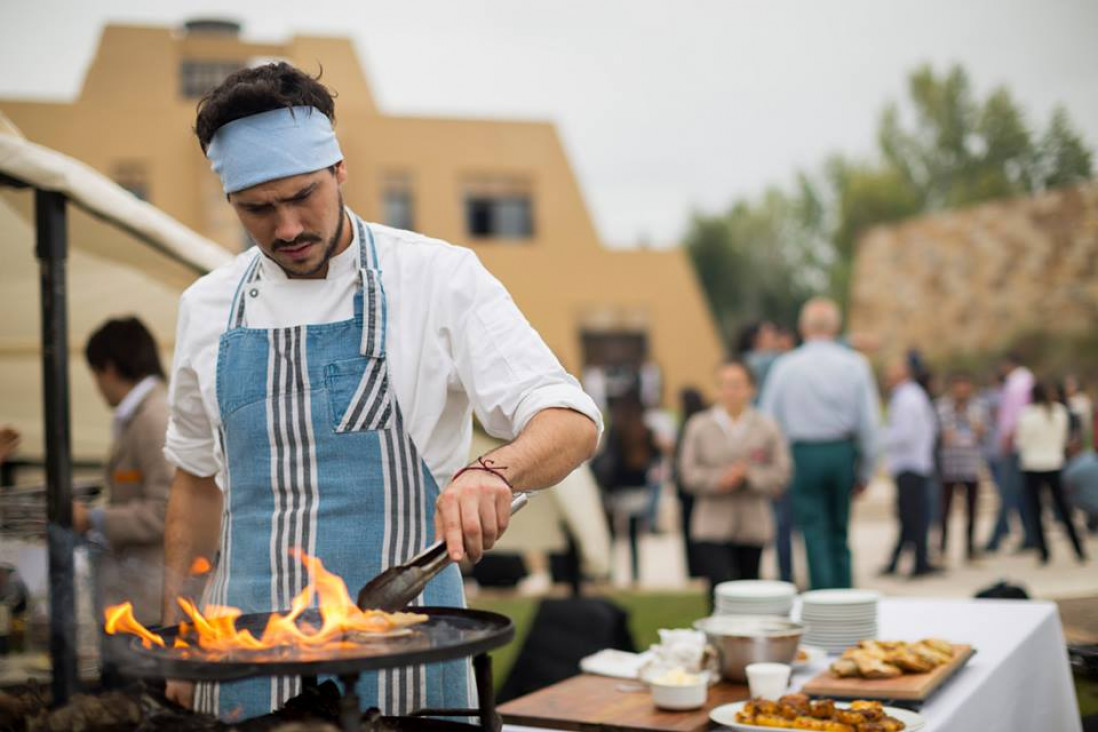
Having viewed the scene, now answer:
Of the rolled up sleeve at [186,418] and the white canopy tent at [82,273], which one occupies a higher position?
the white canopy tent at [82,273]

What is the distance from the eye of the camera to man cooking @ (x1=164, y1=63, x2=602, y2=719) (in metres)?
1.92

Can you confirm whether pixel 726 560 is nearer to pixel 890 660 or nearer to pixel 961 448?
pixel 961 448

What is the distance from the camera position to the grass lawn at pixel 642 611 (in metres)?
7.38

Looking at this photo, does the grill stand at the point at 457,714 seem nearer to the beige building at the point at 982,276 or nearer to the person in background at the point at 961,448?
the person in background at the point at 961,448

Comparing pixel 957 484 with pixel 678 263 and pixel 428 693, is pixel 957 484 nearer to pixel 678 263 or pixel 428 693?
pixel 428 693

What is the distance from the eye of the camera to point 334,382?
1981 mm

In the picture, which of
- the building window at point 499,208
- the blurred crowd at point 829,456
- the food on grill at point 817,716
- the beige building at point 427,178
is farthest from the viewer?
the building window at point 499,208

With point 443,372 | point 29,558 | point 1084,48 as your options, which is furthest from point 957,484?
point 443,372

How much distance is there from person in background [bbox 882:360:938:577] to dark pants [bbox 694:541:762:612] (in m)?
2.61

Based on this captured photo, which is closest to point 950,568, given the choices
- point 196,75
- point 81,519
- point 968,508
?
point 968,508

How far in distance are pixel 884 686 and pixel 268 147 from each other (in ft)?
5.49

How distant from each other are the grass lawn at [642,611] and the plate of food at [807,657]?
385cm

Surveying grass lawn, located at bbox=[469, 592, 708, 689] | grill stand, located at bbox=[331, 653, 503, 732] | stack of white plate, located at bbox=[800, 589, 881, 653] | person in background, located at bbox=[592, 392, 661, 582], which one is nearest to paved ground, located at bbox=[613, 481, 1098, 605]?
grass lawn, located at bbox=[469, 592, 708, 689]

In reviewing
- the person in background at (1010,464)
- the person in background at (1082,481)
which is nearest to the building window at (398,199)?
the person in background at (1010,464)
